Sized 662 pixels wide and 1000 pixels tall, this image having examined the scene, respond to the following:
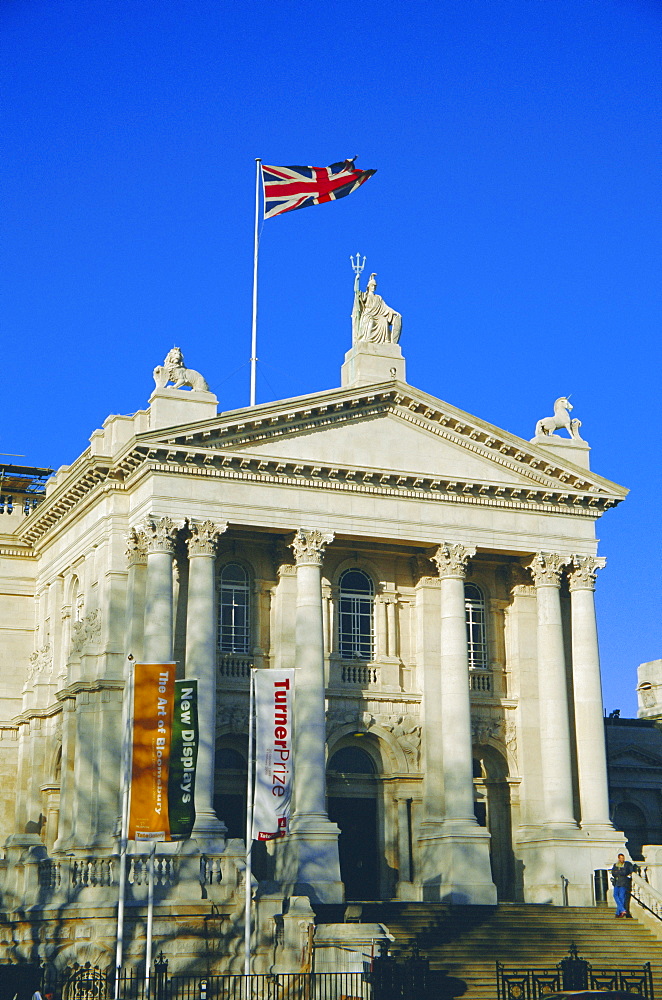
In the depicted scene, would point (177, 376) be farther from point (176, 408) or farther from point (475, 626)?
point (475, 626)

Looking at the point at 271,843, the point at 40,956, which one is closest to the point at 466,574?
the point at 271,843

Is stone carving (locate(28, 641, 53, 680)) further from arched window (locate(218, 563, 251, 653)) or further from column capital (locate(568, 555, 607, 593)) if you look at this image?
column capital (locate(568, 555, 607, 593))

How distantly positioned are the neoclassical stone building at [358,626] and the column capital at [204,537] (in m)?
0.08

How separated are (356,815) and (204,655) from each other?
23.6 ft

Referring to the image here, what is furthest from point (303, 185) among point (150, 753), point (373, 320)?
point (150, 753)

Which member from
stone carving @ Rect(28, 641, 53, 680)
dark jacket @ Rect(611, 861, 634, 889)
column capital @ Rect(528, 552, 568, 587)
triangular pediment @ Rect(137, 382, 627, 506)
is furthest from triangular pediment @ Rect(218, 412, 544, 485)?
dark jacket @ Rect(611, 861, 634, 889)

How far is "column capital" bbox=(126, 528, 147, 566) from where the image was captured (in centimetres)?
3856

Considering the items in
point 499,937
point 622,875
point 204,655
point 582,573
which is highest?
point 582,573

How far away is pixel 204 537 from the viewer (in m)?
37.7

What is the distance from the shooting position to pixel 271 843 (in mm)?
37938

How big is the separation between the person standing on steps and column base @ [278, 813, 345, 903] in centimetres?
673

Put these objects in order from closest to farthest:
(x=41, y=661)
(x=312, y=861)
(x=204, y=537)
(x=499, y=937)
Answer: (x=499, y=937)
(x=312, y=861)
(x=204, y=537)
(x=41, y=661)

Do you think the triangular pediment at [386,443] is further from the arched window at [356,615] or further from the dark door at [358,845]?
the dark door at [358,845]

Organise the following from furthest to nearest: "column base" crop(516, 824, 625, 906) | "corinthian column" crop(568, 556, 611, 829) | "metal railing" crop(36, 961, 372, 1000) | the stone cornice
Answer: "corinthian column" crop(568, 556, 611, 829)
"column base" crop(516, 824, 625, 906)
the stone cornice
"metal railing" crop(36, 961, 372, 1000)
